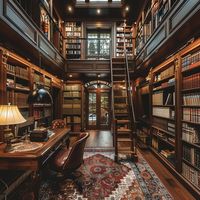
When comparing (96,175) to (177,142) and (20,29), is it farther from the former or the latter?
(20,29)

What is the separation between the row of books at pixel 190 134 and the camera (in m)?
2.59

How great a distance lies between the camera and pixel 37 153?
6.59 feet

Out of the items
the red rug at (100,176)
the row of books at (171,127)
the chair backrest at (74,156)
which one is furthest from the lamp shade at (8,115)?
the row of books at (171,127)

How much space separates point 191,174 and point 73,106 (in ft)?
17.2

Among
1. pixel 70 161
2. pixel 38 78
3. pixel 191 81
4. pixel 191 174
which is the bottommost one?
pixel 191 174

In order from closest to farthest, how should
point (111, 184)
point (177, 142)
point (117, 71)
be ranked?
1. point (111, 184)
2. point (177, 142)
3. point (117, 71)

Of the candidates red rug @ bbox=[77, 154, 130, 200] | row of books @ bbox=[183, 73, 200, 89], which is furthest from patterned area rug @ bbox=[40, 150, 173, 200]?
row of books @ bbox=[183, 73, 200, 89]

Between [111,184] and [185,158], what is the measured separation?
1.37 meters

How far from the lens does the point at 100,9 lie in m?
6.79

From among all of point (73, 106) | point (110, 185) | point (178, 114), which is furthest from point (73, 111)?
point (178, 114)

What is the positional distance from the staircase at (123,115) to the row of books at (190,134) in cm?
135

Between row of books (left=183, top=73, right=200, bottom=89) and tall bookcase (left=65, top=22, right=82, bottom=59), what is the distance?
540 cm

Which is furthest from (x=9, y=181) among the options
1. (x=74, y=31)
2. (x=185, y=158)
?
(x=74, y=31)

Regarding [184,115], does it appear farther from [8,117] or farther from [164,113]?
[8,117]
